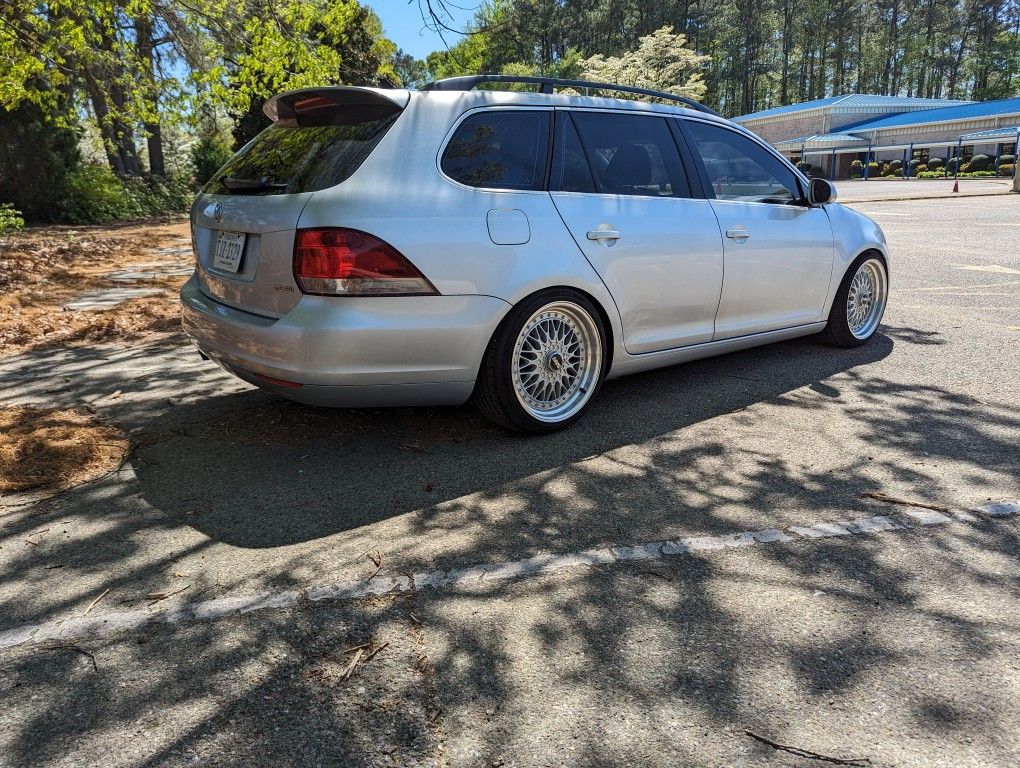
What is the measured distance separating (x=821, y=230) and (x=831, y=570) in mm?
3383

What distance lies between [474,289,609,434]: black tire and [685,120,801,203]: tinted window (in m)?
1.47

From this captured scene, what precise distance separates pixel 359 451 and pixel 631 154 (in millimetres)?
2339

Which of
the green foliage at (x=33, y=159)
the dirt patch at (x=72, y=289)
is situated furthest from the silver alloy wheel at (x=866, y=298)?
the green foliage at (x=33, y=159)

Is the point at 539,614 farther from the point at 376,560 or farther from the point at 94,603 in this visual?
the point at 94,603

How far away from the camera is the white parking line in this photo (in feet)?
8.82

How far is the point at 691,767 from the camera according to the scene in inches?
79.2

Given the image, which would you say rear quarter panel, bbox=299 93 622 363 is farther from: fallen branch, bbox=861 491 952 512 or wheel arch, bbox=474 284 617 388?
fallen branch, bbox=861 491 952 512

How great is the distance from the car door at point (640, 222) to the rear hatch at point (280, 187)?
1.04m

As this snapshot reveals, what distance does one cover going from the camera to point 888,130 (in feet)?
210

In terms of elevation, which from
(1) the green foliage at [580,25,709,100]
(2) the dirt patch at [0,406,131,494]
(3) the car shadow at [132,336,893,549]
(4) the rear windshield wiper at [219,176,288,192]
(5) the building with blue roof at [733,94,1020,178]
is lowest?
(3) the car shadow at [132,336,893,549]

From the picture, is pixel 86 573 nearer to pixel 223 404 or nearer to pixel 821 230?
pixel 223 404

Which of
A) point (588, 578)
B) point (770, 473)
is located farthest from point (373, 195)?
point (770, 473)

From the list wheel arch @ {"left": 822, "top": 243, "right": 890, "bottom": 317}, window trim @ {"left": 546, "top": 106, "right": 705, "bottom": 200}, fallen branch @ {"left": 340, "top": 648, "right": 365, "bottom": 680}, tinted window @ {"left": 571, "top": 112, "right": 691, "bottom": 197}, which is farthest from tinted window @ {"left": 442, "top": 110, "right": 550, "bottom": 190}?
wheel arch @ {"left": 822, "top": 243, "right": 890, "bottom": 317}

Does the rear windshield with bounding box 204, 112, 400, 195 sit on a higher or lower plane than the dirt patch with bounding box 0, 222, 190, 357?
higher
